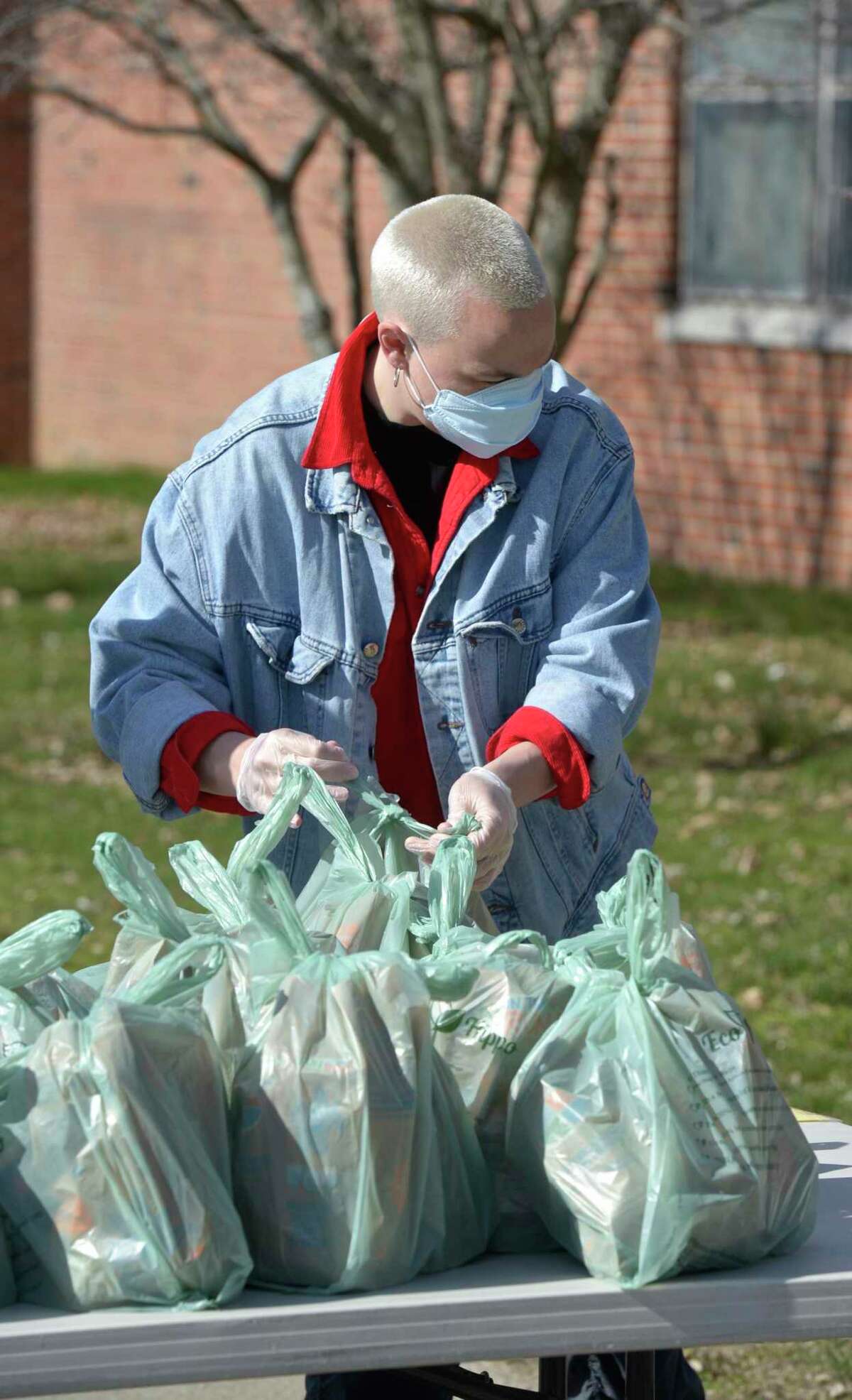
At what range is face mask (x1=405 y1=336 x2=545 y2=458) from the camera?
9.11 ft

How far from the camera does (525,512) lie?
2.96 meters

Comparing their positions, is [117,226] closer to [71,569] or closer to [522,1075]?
[71,569]

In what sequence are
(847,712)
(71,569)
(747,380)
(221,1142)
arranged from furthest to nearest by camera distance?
1. (71,569)
2. (747,380)
3. (847,712)
4. (221,1142)

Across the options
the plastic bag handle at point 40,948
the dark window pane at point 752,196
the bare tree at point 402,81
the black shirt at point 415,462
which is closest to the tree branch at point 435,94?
the bare tree at point 402,81

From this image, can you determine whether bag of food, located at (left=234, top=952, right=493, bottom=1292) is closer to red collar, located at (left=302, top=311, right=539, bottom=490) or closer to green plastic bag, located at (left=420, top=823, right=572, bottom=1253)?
green plastic bag, located at (left=420, top=823, right=572, bottom=1253)

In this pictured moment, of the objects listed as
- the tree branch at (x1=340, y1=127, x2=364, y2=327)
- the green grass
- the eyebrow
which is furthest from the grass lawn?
the tree branch at (x1=340, y1=127, x2=364, y2=327)

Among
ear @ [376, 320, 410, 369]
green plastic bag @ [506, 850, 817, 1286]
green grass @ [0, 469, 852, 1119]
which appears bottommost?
green grass @ [0, 469, 852, 1119]

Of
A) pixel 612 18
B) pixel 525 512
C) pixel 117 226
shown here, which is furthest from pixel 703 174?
pixel 525 512

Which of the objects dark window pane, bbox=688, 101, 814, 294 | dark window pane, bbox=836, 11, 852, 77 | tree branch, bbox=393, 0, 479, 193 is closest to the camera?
tree branch, bbox=393, 0, 479, 193

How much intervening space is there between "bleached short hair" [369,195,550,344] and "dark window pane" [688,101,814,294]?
29.6 ft

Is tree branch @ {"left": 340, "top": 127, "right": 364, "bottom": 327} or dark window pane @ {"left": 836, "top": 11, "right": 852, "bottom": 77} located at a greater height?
dark window pane @ {"left": 836, "top": 11, "right": 852, "bottom": 77}

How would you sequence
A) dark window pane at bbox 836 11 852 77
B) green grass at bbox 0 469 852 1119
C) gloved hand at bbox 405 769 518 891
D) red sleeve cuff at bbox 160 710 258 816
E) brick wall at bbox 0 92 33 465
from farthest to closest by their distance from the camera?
brick wall at bbox 0 92 33 465 → dark window pane at bbox 836 11 852 77 → green grass at bbox 0 469 852 1119 → red sleeve cuff at bbox 160 710 258 816 → gloved hand at bbox 405 769 518 891

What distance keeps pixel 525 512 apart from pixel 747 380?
29.5 feet

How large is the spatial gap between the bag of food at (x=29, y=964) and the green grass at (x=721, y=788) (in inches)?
117
